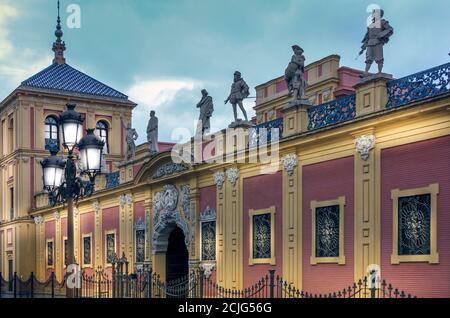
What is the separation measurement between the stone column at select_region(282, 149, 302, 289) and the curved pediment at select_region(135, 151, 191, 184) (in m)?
4.81

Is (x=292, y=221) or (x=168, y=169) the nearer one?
(x=292, y=221)

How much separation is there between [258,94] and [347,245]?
15.7 metres

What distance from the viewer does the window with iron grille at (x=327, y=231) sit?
1559 cm

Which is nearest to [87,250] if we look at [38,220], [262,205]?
[38,220]

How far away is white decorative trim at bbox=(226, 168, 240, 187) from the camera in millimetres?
19161

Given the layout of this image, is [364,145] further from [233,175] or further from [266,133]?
[233,175]

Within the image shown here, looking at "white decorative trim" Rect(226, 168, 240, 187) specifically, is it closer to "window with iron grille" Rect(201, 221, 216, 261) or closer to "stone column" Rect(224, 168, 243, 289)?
"stone column" Rect(224, 168, 243, 289)

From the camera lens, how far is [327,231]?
1587 centimetres

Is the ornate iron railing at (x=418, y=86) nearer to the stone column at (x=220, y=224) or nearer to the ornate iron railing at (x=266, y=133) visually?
the ornate iron railing at (x=266, y=133)

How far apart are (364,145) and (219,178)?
606cm

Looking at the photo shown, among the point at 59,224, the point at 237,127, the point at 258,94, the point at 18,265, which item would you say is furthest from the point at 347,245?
the point at 18,265

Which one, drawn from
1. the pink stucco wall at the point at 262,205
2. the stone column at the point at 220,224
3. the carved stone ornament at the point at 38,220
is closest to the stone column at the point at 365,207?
the pink stucco wall at the point at 262,205

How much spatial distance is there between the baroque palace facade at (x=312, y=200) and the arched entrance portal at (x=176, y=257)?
4 centimetres

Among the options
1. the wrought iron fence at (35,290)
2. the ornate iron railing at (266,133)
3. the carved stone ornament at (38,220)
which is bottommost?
the wrought iron fence at (35,290)
